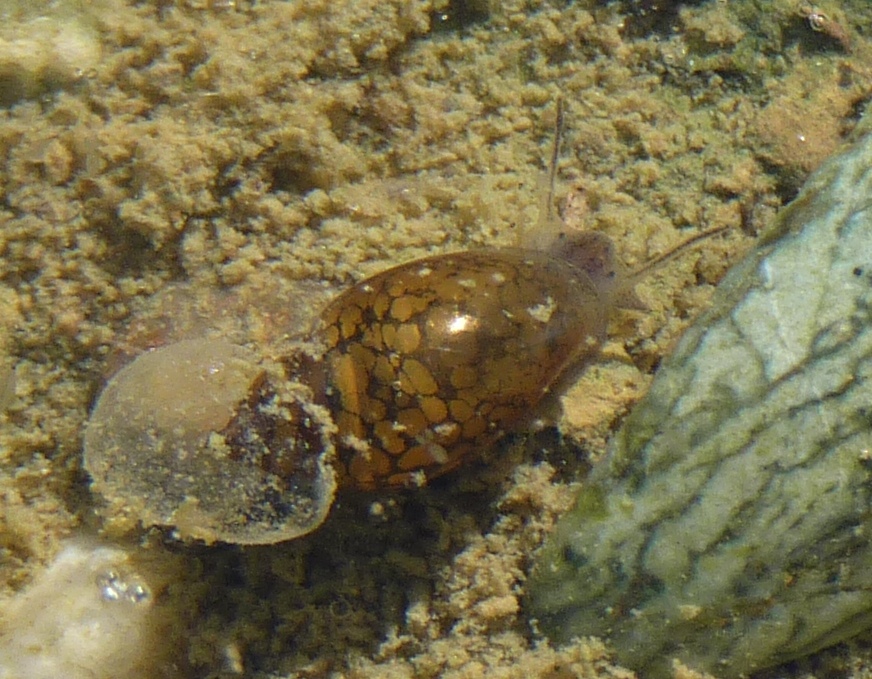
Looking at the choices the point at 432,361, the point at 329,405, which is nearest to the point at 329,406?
the point at 329,405

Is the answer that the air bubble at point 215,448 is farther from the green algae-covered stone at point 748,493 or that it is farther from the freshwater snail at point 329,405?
the green algae-covered stone at point 748,493

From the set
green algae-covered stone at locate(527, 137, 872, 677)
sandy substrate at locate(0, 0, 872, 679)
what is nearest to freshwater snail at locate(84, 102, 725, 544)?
sandy substrate at locate(0, 0, 872, 679)

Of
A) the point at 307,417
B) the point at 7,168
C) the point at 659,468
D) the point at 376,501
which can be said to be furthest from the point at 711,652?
the point at 7,168

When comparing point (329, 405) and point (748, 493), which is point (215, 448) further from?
point (748, 493)

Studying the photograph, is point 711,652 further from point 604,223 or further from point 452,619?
point 604,223

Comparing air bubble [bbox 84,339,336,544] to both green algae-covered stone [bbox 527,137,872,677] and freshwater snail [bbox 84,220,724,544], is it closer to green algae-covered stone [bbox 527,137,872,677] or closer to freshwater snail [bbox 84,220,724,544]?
freshwater snail [bbox 84,220,724,544]

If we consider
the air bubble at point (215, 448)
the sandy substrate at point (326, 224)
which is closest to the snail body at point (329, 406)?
the air bubble at point (215, 448)
